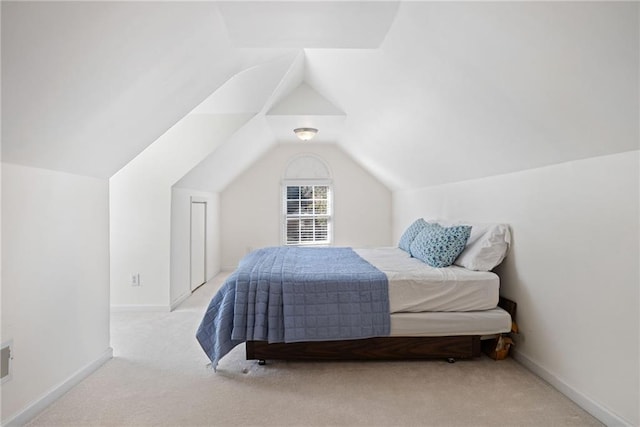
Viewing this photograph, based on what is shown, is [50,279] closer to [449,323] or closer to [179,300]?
[179,300]

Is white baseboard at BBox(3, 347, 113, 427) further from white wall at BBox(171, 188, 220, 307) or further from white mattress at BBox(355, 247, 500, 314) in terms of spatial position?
white mattress at BBox(355, 247, 500, 314)

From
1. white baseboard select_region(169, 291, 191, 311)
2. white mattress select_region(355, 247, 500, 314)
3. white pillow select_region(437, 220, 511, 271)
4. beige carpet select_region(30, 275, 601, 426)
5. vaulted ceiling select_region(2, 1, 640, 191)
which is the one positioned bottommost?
beige carpet select_region(30, 275, 601, 426)

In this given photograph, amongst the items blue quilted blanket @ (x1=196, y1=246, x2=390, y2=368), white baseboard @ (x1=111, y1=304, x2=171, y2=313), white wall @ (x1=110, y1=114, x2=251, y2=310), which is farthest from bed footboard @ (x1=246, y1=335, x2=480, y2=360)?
white wall @ (x1=110, y1=114, x2=251, y2=310)

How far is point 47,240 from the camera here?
211 centimetres

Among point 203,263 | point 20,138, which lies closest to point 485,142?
point 20,138

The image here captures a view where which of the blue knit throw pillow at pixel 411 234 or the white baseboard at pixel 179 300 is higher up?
the blue knit throw pillow at pixel 411 234

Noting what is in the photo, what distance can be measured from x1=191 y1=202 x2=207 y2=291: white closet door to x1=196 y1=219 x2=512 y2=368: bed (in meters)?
2.43

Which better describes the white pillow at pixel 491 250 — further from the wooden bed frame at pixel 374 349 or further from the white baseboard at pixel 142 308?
the white baseboard at pixel 142 308

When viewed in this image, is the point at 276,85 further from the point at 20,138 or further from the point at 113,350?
the point at 113,350

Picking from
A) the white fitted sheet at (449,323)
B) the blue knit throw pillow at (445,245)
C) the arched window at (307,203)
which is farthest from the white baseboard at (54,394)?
the arched window at (307,203)

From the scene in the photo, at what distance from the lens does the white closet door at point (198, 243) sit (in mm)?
4910

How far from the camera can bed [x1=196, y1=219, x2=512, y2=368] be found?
8.23 ft

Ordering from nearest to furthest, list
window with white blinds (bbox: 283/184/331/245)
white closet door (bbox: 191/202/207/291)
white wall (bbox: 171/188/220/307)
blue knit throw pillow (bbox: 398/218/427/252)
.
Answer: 1. blue knit throw pillow (bbox: 398/218/427/252)
2. white wall (bbox: 171/188/220/307)
3. white closet door (bbox: 191/202/207/291)
4. window with white blinds (bbox: 283/184/331/245)

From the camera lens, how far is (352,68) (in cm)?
312
